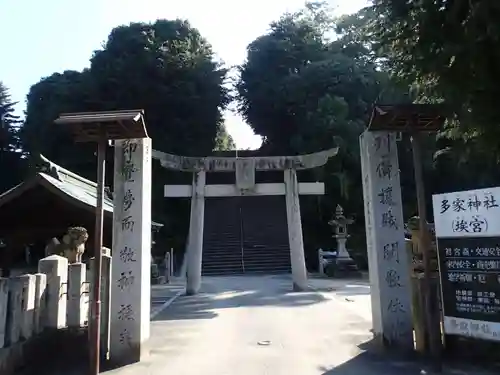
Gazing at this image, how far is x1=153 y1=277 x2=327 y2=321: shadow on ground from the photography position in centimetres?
1090

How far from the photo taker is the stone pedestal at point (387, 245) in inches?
261

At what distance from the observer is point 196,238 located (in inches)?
621

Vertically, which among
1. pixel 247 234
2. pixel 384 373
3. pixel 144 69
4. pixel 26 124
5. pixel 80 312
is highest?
pixel 144 69

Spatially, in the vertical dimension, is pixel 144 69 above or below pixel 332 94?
above

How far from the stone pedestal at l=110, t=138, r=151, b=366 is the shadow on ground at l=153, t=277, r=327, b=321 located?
3812 mm

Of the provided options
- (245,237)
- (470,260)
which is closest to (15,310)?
(470,260)

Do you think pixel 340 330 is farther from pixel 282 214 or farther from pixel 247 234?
pixel 282 214

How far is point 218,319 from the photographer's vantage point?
9.88 meters

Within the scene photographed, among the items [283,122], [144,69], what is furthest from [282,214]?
[144,69]

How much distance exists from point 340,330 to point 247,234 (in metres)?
19.7

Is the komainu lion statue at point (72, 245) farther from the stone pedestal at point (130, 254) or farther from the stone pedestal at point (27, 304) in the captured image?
the stone pedestal at point (130, 254)

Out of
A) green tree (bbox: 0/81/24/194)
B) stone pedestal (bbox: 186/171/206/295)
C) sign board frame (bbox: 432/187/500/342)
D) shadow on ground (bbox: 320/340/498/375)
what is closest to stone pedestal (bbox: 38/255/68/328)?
shadow on ground (bbox: 320/340/498/375)

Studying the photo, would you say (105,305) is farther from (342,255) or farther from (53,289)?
(342,255)

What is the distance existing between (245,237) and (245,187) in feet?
37.9
